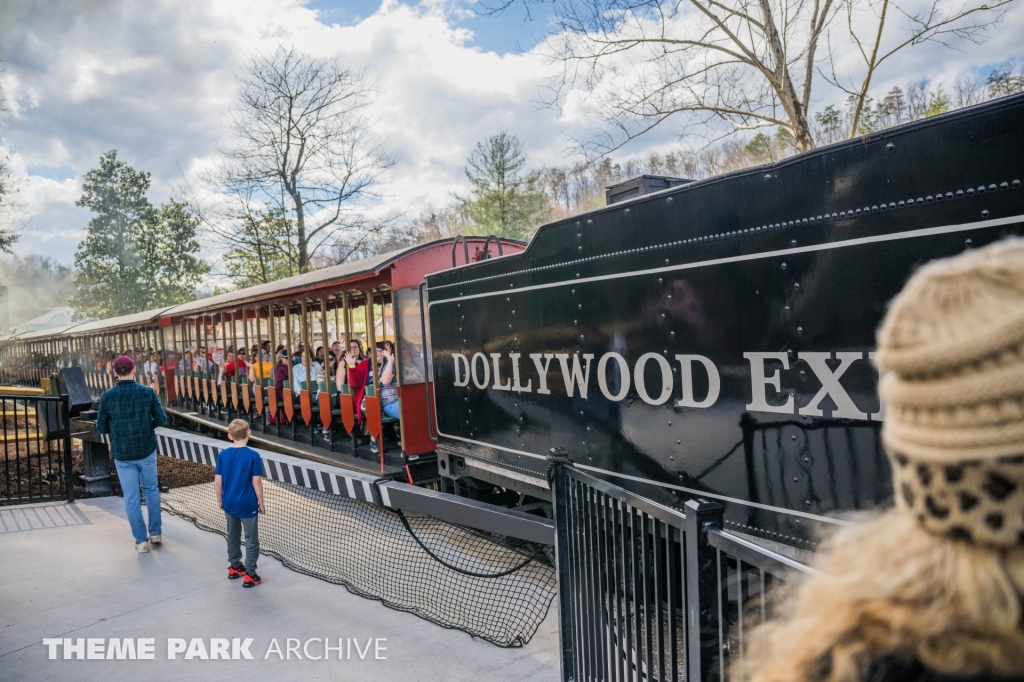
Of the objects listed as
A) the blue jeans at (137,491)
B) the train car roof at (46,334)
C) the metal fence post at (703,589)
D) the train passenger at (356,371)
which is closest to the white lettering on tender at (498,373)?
the blue jeans at (137,491)

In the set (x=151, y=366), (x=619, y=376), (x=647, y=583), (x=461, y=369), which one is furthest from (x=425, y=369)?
(x=151, y=366)

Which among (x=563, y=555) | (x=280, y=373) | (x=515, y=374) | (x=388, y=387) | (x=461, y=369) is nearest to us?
(x=563, y=555)

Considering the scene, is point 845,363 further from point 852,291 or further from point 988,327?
point 988,327

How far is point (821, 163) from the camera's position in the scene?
2877mm

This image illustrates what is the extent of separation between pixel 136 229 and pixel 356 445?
50.0m

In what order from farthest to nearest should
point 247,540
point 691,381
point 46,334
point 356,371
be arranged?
1. point 46,334
2. point 356,371
3. point 247,540
4. point 691,381

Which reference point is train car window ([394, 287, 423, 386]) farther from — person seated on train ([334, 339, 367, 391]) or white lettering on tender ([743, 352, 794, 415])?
white lettering on tender ([743, 352, 794, 415])

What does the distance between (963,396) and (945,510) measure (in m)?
0.12

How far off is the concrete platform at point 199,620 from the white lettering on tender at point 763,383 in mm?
1755

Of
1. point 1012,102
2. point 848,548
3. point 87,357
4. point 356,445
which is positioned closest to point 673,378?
point 1012,102

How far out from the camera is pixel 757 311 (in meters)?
3.14

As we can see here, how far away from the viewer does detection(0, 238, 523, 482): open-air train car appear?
753 centimetres

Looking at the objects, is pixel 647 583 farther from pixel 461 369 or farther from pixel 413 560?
pixel 461 369

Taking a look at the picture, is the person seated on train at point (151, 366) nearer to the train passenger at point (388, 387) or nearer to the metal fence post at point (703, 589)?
the train passenger at point (388, 387)
